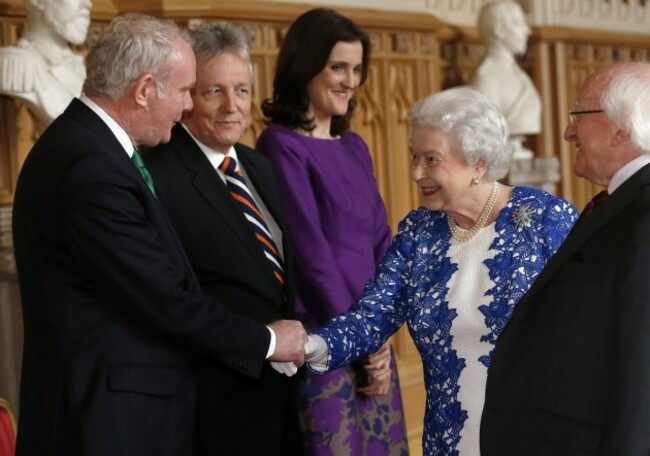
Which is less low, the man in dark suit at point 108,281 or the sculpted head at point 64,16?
the sculpted head at point 64,16

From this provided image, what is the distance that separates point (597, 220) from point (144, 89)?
120 cm

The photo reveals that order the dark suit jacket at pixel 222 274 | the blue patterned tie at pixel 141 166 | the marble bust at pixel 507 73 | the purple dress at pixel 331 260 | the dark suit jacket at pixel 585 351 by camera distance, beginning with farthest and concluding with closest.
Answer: the marble bust at pixel 507 73 < the purple dress at pixel 331 260 < the dark suit jacket at pixel 222 274 < the blue patterned tie at pixel 141 166 < the dark suit jacket at pixel 585 351

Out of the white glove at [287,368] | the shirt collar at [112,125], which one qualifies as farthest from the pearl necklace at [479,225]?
the shirt collar at [112,125]

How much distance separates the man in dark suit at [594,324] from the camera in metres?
2.00

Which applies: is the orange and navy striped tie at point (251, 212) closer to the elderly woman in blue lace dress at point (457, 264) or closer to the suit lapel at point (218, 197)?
the suit lapel at point (218, 197)

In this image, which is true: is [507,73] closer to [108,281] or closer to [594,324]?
[108,281]

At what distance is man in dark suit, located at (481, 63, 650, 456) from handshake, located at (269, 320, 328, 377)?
784 mm

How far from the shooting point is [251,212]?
3305mm

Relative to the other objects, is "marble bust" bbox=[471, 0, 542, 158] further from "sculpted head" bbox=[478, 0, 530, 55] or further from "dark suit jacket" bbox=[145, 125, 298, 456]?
"dark suit jacket" bbox=[145, 125, 298, 456]

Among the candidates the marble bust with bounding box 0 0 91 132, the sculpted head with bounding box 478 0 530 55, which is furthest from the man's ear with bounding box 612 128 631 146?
the sculpted head with bounding box 478 0 530 55

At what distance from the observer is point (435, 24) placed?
7250 millimetres

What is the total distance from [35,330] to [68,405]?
0.66ft

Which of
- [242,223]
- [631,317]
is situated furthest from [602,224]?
[242,223]

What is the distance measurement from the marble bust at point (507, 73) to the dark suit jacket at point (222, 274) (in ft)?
13.8
